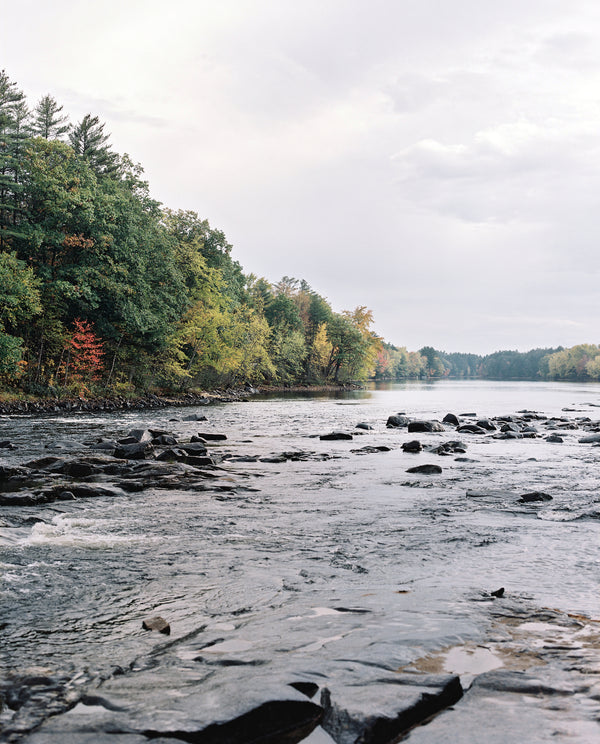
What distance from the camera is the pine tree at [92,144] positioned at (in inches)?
2037

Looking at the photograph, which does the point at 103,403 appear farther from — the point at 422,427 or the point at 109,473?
the point at 109,473

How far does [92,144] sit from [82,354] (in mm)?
26565

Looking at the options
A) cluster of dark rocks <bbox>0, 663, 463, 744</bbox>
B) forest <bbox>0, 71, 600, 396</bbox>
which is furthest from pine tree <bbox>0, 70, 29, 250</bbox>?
cluster of dark rocks <bbox>0, 663, 463, 744</bbox>

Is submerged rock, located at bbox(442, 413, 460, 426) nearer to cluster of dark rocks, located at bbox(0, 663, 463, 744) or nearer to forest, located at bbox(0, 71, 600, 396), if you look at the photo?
forest, located at bbox(0, 71, 600, 396)

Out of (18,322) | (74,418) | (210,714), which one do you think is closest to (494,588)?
(210,714)

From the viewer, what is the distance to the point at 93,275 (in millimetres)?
34812

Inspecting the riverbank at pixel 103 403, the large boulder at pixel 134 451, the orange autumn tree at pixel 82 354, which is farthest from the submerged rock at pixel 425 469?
the orange autumn tree at pixel 82 354

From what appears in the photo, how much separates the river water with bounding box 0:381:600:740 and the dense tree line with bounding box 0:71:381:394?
76.5 feet

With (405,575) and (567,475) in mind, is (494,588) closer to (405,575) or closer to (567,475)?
(405,575)

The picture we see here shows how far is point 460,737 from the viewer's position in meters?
3.05

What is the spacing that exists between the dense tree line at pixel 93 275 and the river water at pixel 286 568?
23.3 metres

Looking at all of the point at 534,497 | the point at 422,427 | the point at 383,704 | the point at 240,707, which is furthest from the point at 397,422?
the point at 240,707

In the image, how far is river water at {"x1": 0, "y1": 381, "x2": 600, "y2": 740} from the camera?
425cm

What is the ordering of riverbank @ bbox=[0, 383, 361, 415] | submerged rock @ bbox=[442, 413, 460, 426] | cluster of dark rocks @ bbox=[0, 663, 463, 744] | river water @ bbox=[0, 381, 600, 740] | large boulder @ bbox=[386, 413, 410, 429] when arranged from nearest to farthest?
cluster of dark rocks @ bbox=[0, 663, 463, 744], river water @ bbox=[0, 381, 600, 740], large boulder @ bbox=[386, 413, 410, 429], submerged rock @ bbox=[442, 413, 460, 426], riverbank @ bbox=[0, 383, 361, 415]
